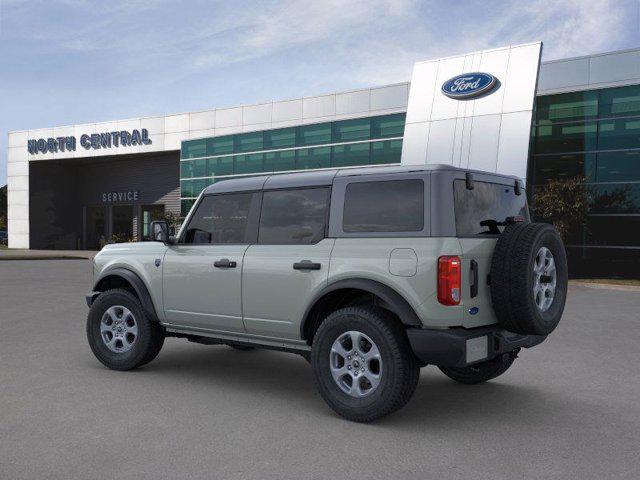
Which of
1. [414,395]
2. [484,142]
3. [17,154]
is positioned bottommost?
[414,395]

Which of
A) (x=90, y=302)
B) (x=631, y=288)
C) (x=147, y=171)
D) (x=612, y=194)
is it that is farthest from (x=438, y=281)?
(x=147, y=171)

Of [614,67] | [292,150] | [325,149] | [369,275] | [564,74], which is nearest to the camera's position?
[369,275]

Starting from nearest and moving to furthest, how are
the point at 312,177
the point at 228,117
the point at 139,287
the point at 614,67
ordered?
the point at 312,177, the point at 139,287, the point at 614,67, the point at 228,117

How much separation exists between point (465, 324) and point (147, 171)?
1687 inches

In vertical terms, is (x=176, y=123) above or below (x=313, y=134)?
above

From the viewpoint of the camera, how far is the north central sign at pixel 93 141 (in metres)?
42.3

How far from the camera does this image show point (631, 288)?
62.3ft

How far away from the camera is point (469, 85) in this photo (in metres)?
24.1

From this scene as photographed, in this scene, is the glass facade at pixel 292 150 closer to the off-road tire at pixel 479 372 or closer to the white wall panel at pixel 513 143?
the white wall panel at pixel 513 143

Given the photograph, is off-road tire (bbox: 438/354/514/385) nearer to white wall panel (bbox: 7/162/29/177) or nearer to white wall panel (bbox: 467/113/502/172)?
white wall panel (bbox: 467/113/502/172)

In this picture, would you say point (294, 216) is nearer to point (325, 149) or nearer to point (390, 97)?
point (390, 97)

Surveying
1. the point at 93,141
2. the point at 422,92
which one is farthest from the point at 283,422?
the point at 93,141

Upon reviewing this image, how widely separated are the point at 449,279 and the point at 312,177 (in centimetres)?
159

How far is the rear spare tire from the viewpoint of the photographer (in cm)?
471
